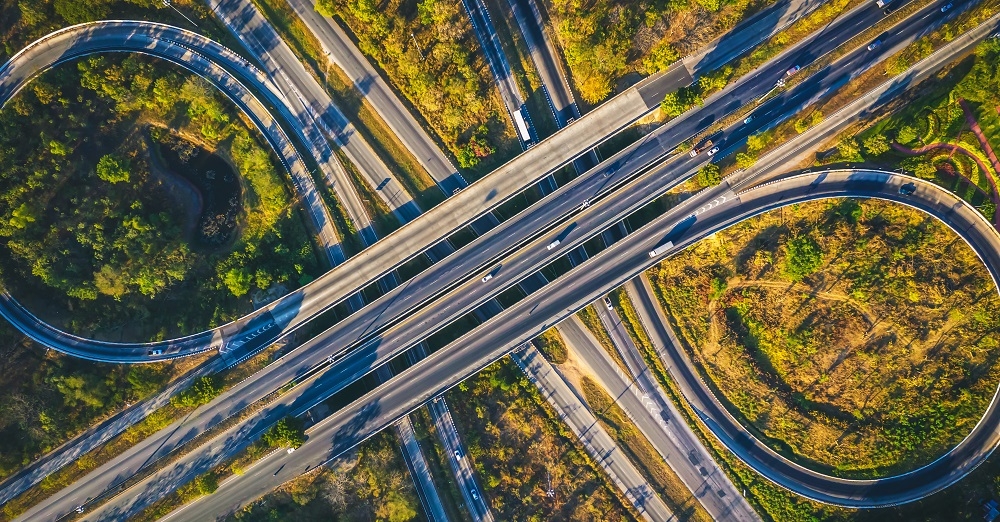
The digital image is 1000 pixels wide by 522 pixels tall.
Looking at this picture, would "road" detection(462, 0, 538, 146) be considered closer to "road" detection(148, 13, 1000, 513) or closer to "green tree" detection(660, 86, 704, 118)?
"green tree" detection(660, 86, 704, 118)

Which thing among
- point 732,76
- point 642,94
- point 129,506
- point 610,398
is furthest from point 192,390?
point 732,76

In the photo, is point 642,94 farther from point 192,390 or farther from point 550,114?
point 192,390

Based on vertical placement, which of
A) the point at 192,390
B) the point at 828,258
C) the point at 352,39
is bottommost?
the point at 828,258

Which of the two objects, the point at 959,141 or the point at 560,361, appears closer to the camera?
the point at 959,141

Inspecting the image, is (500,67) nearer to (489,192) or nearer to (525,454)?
(489,192)

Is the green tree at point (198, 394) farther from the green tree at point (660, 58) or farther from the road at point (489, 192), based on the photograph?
the green tree at point (660, 58)

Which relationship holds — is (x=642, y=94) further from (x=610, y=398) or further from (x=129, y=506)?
(x=129, y=506)

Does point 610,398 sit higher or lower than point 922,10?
lower
